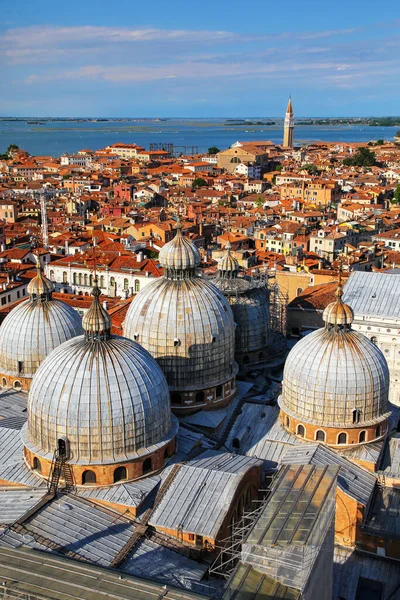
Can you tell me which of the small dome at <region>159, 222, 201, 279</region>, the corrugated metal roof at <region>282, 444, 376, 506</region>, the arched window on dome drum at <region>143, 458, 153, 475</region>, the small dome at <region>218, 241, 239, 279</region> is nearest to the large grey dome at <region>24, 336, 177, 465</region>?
the arched window on dome drum at <region>143, 458, 153, 475</region>

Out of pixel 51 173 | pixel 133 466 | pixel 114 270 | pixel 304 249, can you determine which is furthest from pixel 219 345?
pixel 51 173

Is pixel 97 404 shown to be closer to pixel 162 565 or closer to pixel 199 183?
pixel 162 565

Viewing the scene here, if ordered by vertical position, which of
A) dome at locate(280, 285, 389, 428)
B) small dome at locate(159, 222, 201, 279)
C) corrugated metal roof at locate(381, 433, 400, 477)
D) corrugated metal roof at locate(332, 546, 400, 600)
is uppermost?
small dome at locate(159, 222, 201, 279)

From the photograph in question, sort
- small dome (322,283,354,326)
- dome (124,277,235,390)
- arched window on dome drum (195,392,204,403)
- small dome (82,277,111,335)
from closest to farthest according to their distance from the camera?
1. small dome (82,277,111,335)
2. small dome (322,283,354,326)
3. dome (124,277,235,390)
4. arched window on dome drum (195,392,204,403)

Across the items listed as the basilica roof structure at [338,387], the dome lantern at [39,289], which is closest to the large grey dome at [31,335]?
the dome lantern at [39,289]

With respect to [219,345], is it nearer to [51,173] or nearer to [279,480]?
[279,480]

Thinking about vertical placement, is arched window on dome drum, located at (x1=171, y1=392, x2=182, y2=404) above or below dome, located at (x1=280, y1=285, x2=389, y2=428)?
below

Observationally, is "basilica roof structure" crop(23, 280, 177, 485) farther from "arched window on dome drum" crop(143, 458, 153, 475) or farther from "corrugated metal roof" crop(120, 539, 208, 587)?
"corrugated metal roof" crop(120, 539, 208, 587)

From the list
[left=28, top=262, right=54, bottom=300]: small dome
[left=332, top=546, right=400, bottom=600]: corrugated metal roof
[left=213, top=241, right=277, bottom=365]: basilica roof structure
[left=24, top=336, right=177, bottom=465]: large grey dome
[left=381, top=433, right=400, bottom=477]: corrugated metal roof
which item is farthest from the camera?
[left=213, top=241, right=277, bottom=365]: basilica roof structure
